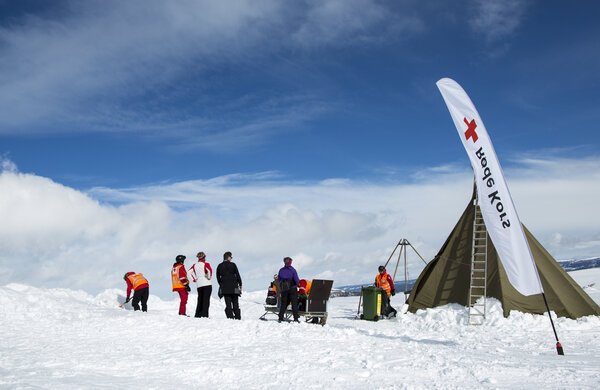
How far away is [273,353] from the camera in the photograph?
8430 mm

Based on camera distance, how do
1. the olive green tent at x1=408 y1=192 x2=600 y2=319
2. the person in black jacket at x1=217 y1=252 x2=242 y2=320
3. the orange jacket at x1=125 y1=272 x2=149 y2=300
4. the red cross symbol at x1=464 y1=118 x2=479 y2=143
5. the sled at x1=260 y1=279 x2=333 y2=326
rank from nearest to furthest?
the red cross symbol at x1=464 y1=118 x2=479 y2=143 → the person in black jacket at x1=217 y1=252 x2=242 y2=320 → the olive green tent at x1=408 y1=192 x2=600 y2=319 → the sled at x1=260 y1=279 x2=333 y2=326 → the orange jacket at x1=125 y1=272 x2=149 y2=300

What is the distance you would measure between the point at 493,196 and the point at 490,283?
636cm

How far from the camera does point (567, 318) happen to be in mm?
13898

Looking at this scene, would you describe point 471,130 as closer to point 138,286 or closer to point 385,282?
point 385,282

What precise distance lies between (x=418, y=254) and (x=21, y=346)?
14287mm

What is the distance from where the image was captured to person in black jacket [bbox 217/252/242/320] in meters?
13.3

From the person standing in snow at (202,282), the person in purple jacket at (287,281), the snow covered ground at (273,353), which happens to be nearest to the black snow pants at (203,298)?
the person standing in snow at (202,282)

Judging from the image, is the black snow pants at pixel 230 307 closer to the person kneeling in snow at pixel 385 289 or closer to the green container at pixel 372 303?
the green container at pixel 372 303

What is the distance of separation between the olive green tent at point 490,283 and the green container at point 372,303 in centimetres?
108

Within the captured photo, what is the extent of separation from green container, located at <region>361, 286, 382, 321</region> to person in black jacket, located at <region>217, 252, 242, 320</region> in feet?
15.9

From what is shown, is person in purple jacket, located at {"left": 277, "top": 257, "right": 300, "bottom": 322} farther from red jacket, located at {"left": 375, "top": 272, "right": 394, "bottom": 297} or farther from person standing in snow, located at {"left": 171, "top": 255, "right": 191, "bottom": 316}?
red jacket, located at {"left": 375, "top": 272, "right": 394, "bottom": 297}

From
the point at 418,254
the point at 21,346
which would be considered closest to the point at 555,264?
the point at 418,254

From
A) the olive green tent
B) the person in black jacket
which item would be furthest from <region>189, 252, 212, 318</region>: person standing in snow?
the olive green tent

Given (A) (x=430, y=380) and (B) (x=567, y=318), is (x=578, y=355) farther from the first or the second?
(B) (x=567, y=318)
